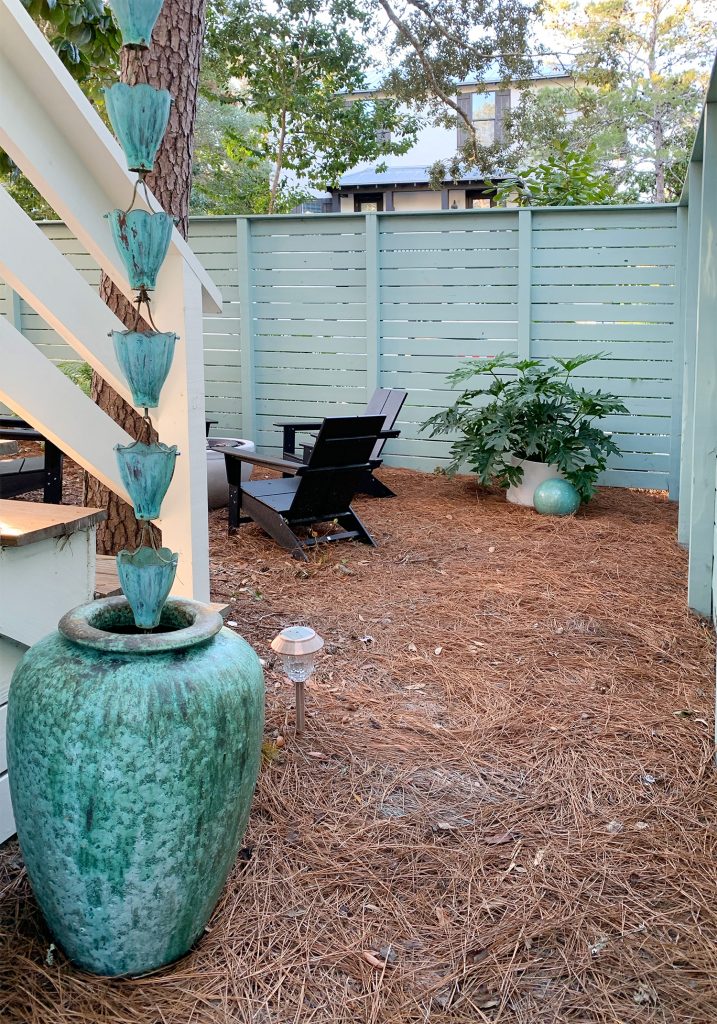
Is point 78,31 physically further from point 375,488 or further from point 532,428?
point 532,428

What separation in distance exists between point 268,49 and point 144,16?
12.5 m

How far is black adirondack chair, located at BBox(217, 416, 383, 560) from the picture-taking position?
4513 mm

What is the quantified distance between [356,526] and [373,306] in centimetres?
263

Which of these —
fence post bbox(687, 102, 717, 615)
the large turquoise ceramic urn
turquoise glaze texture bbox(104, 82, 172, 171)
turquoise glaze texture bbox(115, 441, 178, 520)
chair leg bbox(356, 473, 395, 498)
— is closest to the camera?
the large turquoise ceramic urn

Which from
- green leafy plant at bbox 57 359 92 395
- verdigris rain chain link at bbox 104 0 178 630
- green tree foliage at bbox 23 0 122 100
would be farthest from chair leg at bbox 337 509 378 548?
green leafy plant at bbox 57 359 92 395

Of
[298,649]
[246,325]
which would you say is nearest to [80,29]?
[246,325]

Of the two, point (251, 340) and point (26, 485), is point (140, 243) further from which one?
point (251, 340)

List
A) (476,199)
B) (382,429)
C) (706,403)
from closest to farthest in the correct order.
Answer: (706,403) < (382,429) < (476,199)

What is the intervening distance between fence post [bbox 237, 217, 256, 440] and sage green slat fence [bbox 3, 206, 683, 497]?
0.5 inches

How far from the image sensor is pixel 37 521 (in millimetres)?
2141

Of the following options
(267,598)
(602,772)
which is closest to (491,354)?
(267,598)

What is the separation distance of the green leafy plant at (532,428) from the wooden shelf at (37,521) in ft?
12.5

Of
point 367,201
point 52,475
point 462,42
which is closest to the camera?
point 52,475

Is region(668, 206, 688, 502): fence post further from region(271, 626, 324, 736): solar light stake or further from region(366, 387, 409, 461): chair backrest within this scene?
region(271, 626, 324, 736): solar light stake
